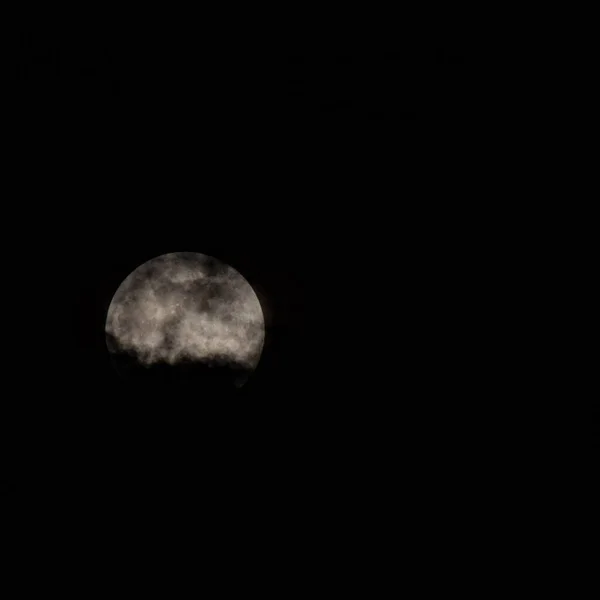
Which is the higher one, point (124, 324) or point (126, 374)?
point (124, 324)

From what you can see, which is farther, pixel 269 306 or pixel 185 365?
pixel 269 306

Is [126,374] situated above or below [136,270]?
below

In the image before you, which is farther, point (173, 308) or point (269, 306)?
point (269, 306)

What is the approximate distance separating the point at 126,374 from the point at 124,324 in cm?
29

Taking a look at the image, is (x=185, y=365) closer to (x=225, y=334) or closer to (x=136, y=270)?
(x=225, y=334)

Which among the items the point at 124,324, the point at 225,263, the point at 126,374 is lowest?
the point at 126,374

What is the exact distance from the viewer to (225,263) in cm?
247

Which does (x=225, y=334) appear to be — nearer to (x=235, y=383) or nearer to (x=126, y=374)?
(x=235, y=383)

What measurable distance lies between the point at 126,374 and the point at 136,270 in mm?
618

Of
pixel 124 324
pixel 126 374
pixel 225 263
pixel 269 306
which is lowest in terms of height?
pixel 126 374

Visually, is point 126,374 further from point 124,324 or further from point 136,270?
point 136,270

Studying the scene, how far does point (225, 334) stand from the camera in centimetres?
235

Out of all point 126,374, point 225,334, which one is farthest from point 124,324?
point 225,334

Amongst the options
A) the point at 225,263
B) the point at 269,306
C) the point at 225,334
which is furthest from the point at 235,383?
the point at 225,263
